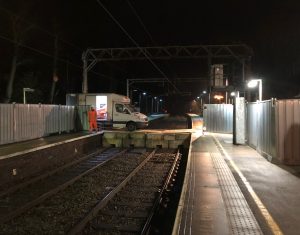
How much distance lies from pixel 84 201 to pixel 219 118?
776 inches

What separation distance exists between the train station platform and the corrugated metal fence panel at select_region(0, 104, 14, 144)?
321 inches

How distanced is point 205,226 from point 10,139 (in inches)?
543

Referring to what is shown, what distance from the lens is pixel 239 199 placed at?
29.7ft

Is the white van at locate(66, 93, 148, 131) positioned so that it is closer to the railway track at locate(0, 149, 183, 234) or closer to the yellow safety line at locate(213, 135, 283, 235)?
the railway track at locate(0, 149, 183, 234)

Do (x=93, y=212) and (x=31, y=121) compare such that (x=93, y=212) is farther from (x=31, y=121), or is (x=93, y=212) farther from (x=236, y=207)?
(x=31, y=121)

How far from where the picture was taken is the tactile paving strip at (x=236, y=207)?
22.9 feet

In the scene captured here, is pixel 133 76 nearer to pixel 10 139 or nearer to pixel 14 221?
pixel 10 139

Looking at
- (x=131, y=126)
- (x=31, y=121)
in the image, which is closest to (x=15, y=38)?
(x=131, y=126)

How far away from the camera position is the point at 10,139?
62.7 ft

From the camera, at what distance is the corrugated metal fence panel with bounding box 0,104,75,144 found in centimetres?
1883

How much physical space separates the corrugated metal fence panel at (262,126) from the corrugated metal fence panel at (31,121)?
33.2ft

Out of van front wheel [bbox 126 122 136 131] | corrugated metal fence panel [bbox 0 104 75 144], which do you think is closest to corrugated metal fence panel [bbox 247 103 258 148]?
corrugated metal fence panel [bbox 0 104 75 144]

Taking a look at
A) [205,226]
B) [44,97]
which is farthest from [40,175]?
[44,97]

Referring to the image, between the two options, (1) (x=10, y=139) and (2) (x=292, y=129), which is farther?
(1) (x=10, y=139)
